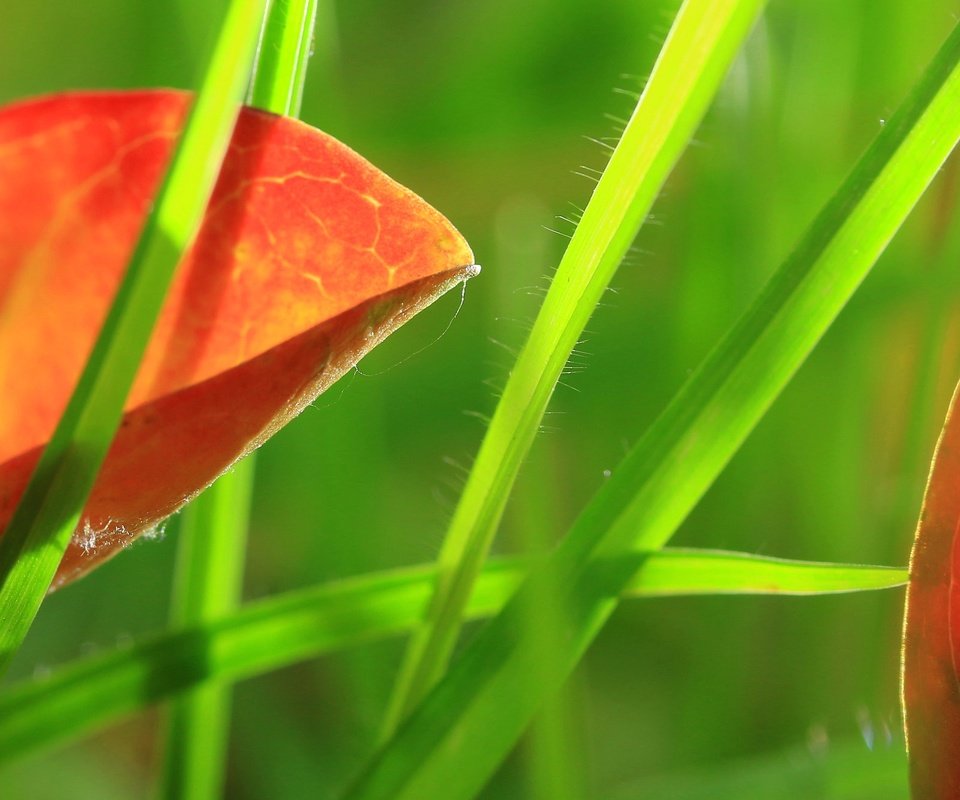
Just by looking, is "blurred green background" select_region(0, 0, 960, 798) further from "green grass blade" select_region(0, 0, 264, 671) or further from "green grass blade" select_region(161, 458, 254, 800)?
"green grass blade" select_region(0, 0, 264, 671)

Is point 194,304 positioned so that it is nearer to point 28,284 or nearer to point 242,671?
point 28,284

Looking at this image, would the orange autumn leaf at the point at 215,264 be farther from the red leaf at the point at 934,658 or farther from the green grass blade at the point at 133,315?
the red leaf at the point at 934,658

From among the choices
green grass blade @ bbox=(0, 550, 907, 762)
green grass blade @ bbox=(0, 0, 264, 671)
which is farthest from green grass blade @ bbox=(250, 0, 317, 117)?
green grass blade @ bbox=(0, 550, 907, 762)

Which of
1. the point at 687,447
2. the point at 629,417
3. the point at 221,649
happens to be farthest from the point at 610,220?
the point at 629,417

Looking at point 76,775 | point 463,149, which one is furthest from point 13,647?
point 463,149

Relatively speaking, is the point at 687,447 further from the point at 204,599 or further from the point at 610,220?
the point at 204,599

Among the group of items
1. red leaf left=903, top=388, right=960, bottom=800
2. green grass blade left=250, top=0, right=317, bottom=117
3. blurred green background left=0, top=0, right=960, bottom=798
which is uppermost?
green grass blade left=250, top=0, right=317, bottom=117

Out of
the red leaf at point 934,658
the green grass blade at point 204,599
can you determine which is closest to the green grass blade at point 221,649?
the green grass blade at point 204,599
